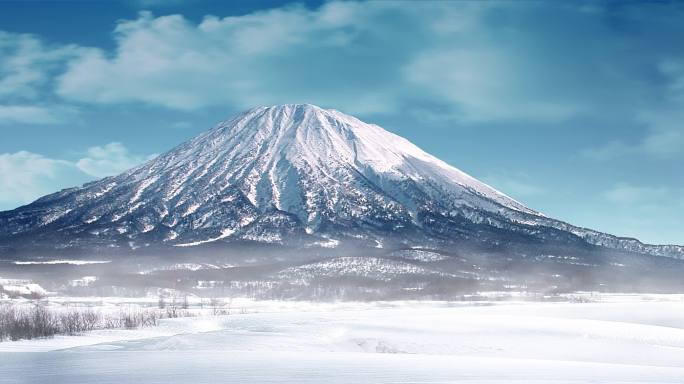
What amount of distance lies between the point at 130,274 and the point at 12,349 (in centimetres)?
12460

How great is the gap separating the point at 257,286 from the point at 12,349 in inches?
4143

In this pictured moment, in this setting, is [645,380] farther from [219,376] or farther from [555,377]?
[219,376]

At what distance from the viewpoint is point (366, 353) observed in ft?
127

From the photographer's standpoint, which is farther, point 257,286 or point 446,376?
point 257,286

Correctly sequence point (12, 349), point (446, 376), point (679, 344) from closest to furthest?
point (446, 376) → point (12, 349) → point (679, 344)

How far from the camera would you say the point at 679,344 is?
47.7 metres

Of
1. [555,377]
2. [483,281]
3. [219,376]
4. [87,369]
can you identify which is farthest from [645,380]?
[483,281]

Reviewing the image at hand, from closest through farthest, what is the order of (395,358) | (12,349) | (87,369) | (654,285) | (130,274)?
(87,369) < (395,358) < (12,349) < (130,274) < (654,285)

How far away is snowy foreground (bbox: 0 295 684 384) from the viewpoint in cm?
2658

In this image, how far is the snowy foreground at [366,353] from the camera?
26.6 meters

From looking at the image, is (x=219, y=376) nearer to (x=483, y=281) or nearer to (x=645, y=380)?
(x=645, y=380)

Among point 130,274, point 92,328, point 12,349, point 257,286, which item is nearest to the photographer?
point 12,349

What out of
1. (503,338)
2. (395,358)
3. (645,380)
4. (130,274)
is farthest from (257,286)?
(645,380)

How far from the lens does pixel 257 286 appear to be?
146 metres
